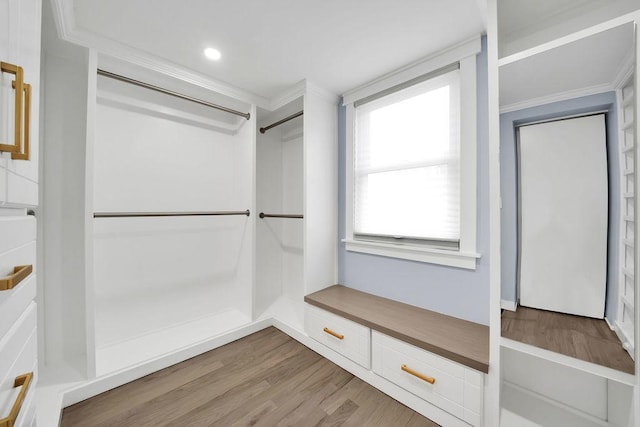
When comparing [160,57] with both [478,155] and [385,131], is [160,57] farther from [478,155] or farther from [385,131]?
[478,155]

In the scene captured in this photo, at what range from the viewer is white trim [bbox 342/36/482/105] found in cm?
159

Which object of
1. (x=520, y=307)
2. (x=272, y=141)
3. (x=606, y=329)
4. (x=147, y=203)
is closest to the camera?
(x=606, y=329)

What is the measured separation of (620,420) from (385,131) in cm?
201

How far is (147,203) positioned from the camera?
207 centimetres

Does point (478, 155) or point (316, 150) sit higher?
point (316, 150)

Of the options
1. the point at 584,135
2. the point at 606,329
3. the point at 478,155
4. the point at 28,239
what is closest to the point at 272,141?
the point at 478,155

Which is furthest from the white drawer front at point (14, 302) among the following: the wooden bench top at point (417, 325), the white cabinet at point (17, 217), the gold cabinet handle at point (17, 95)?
the wooden bench top at point (417, 325)

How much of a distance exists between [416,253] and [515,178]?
87cm

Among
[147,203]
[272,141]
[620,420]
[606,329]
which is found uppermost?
[272,141]

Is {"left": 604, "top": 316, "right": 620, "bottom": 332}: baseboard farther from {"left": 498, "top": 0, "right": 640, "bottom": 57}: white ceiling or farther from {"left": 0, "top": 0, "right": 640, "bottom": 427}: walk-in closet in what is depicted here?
{"left": 498, "top": 0, "right": 640, "bottom": 57}: white ceiling

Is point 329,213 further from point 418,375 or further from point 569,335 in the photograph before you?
point 569,335

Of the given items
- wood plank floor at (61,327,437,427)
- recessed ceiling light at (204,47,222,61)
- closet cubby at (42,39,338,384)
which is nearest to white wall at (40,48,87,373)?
closet cubby at (42,39,338,384)

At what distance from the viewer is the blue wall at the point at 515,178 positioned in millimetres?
949

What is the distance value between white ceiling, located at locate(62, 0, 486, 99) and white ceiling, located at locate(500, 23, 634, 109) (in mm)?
531
